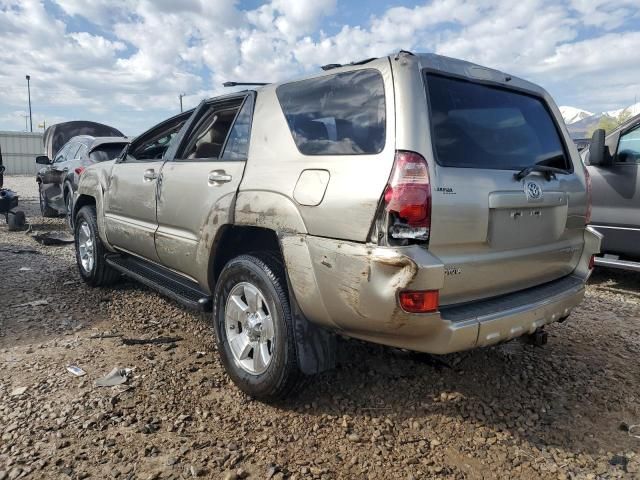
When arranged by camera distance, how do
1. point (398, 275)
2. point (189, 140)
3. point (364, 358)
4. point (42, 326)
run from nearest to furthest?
1. point (398, 275)
2. point (364, 358)
3. point (189, 140)
4. point (42, 326)

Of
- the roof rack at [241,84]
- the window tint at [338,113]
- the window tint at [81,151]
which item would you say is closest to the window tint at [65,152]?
the window tint at [81,151]

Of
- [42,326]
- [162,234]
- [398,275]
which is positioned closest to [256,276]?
[398,275]

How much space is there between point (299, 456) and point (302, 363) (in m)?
0.44

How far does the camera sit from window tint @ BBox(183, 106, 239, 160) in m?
3.60

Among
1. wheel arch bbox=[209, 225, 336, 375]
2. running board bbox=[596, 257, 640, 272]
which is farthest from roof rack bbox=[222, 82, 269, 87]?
running board bbox=[596, 257, 640, 272]

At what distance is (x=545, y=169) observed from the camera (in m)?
2.71

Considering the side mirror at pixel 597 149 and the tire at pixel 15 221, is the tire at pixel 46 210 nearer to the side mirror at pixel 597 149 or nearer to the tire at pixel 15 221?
the tire at pixel 15 221

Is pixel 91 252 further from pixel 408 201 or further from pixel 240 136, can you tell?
pixel 408 201

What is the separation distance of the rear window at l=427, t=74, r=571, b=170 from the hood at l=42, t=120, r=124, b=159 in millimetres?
12983

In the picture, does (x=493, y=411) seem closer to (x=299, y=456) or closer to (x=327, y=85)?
(x=299, y=456)

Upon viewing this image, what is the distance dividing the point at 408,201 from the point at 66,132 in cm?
1437

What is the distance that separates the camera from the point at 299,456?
2391 millimetres

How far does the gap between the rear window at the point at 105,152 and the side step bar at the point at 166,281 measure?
15.2ft

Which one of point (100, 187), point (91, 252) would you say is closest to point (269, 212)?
point (100, 187)
